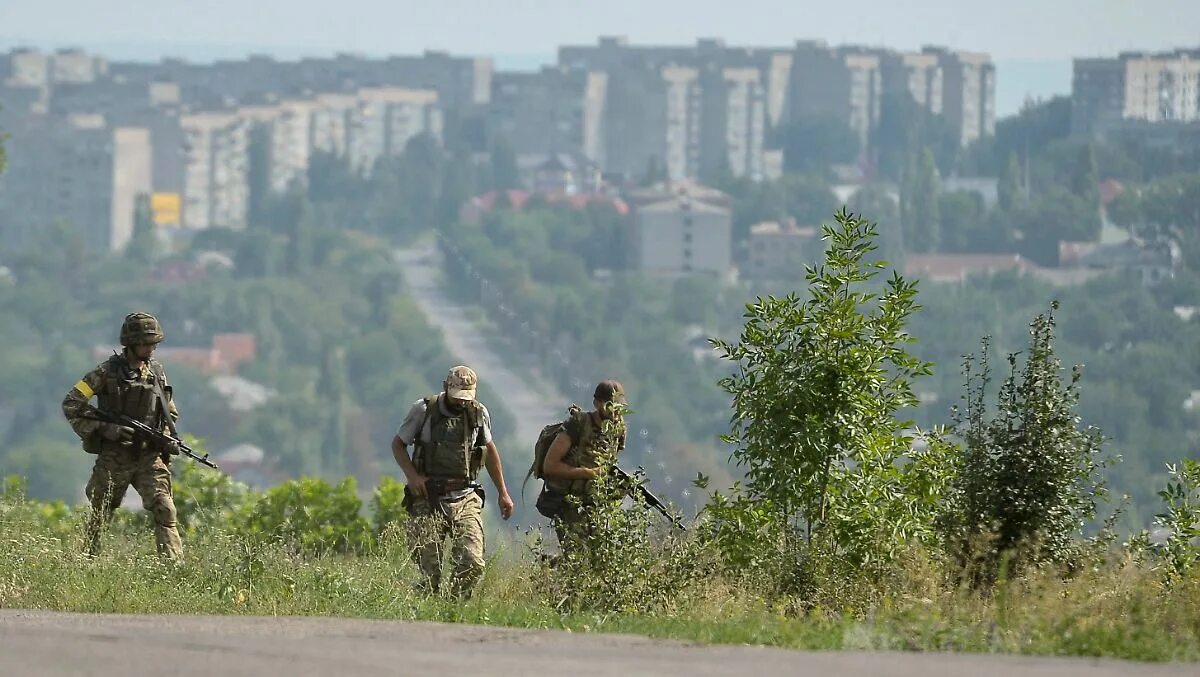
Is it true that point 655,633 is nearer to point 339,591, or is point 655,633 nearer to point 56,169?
point 339,591

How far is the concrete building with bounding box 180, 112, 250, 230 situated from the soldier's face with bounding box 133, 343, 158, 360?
561 ft

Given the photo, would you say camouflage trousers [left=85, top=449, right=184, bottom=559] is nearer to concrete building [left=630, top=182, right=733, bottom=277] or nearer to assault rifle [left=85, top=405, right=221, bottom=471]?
assault rifle [left=85, top=405, right=221, bottom=471]

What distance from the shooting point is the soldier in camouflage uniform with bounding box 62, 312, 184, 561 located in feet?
26.9

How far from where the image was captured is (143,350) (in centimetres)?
825

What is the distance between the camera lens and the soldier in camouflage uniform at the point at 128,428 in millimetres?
8203

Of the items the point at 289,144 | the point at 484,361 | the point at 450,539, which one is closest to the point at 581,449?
the point at 450,539

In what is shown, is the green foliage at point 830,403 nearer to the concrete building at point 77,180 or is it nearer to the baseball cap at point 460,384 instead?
the baseball cap at point 460,384

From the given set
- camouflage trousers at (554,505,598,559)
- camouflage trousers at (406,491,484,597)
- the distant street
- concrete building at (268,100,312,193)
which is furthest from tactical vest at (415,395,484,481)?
concrete building at (268,100,312,193)

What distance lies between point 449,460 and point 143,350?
1.35m

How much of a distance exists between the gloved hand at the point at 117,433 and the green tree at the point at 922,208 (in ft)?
458

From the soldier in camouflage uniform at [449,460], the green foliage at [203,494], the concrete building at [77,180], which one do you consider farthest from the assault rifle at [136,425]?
the concrete building at [77,180]

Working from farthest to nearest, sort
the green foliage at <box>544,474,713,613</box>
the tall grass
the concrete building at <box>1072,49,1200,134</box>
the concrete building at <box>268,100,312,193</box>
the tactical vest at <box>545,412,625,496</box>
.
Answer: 1. the concrete building at <box>268,100,312,193</box>
2. the concrete building at <box>1072,49,1200,134</box>
3. the tactical vest at <box>545,412,625,496</box>
4. the green foliage at <box>544,474,713,613</box>
5. the tall grass

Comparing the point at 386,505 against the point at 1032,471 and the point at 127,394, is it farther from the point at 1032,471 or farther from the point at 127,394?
the point at 1032,471

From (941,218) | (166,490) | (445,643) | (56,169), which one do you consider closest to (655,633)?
(445,643)
